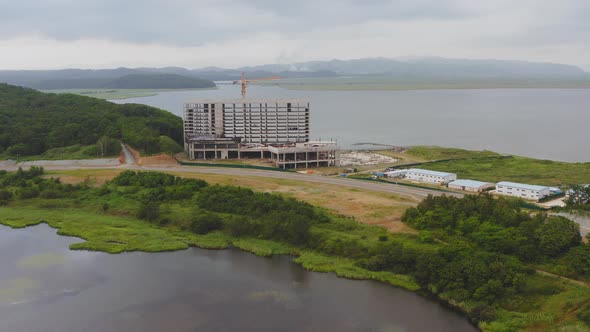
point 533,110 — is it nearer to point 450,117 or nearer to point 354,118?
point 450,117

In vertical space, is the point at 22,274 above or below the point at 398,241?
below

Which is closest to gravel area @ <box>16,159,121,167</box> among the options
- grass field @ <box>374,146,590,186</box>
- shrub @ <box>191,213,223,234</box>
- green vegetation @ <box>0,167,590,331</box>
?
green vegetation @ <box>0,167,590,331</box>

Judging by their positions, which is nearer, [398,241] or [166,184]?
[398,241]

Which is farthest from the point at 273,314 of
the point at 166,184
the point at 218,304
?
the point at 166,184

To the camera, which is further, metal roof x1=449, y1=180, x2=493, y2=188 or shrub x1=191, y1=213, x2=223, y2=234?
metal roof x1=449, y1=180, x2=493, y2=188

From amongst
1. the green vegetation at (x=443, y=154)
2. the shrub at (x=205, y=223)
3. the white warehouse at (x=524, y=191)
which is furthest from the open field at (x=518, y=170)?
the shrub at (x=205, y=223)

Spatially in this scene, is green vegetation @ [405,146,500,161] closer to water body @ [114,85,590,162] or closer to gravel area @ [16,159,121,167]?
water body @ [114,85,590,162]
